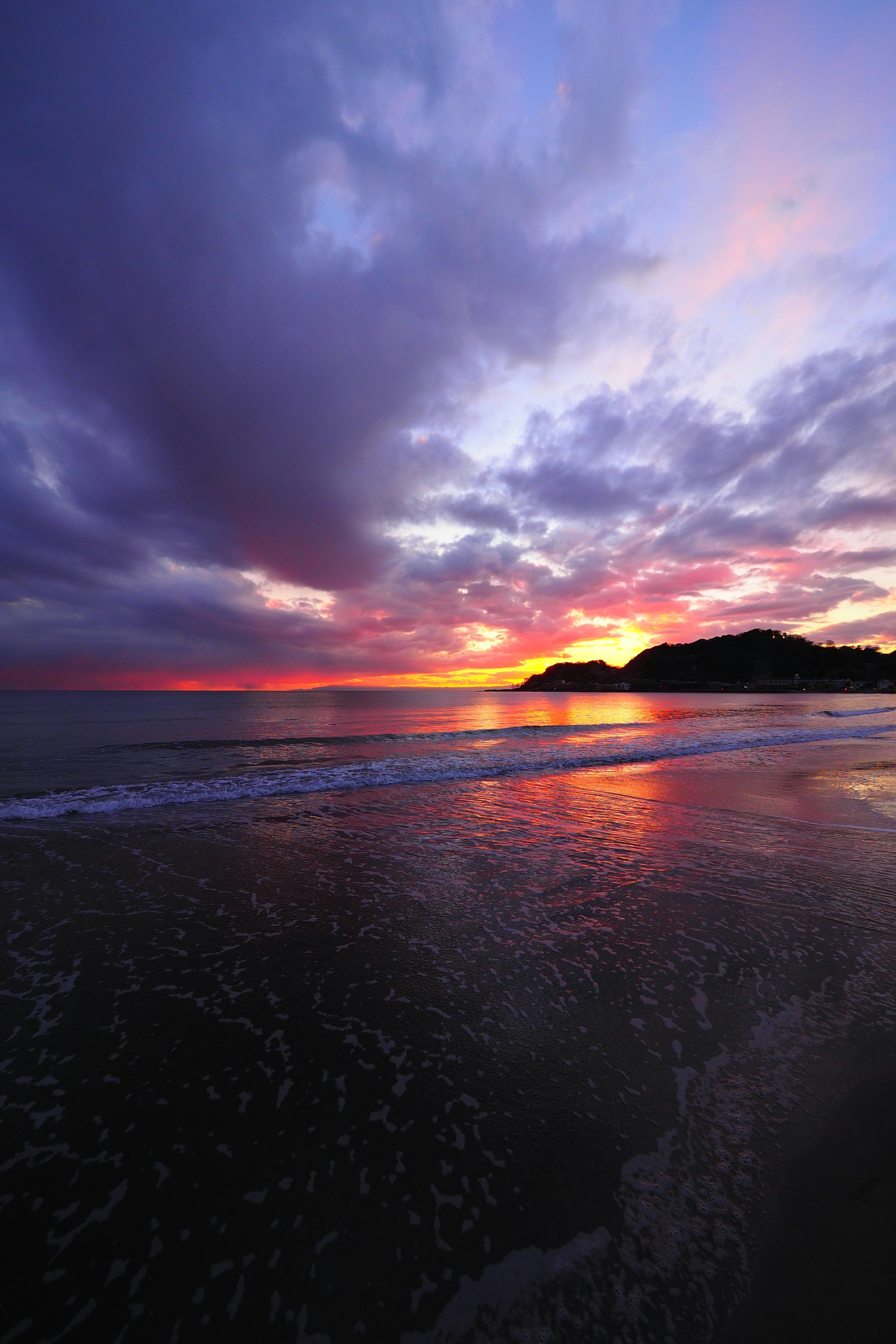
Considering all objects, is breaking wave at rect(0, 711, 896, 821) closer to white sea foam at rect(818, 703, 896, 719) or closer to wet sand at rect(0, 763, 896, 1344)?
wet sand at rect(0, 763, 896, 1344)

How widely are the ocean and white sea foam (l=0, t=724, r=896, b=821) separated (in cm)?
377

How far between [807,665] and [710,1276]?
7588 inches

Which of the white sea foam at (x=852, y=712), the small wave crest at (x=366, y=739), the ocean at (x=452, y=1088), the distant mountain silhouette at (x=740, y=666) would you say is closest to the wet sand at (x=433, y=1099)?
the ocean at (x=452, y=1088)

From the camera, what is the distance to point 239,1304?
2.26 m

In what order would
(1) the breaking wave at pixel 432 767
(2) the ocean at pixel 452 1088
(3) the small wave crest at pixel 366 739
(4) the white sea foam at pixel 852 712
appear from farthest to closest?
1. (4) the white sea foam at pixel 852 712
2. (3) the small wave crest at pixel 366 739
3. (1) the breaking wave at pixel 432 767
4. (2) the ocean at pixel 452 1088

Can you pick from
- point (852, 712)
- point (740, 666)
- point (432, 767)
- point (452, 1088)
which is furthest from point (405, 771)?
point (740, 666)

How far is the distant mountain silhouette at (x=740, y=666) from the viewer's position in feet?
484

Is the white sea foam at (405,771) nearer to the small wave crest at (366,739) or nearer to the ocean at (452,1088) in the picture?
the small wave crest at (366,739)

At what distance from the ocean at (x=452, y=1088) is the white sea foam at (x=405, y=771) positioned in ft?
12.4

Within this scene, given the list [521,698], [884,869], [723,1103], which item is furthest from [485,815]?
[521,698]

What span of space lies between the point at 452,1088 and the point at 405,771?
567 inches

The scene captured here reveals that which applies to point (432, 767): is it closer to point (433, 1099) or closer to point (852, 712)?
point (433, 1099)

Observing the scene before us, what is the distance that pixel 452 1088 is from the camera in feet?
11.7

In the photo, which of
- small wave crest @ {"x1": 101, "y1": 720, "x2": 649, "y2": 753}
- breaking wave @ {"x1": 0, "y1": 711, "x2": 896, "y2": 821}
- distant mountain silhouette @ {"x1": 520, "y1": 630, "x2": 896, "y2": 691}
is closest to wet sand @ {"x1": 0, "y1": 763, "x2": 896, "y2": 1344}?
breaking wave @ {"x1": 0, "y1": 711, "x2": 896, "y2": 821}
